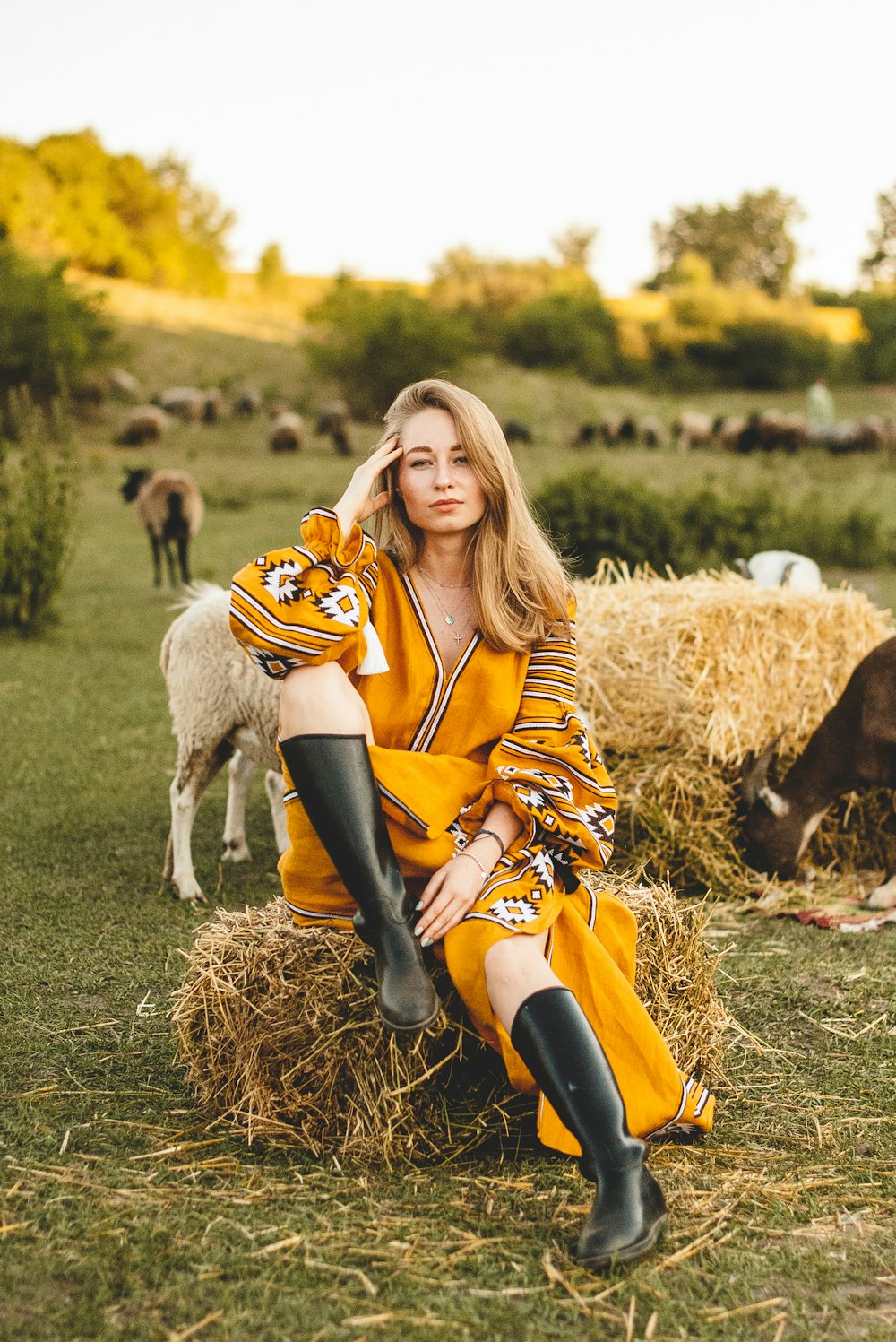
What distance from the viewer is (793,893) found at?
5.34 m

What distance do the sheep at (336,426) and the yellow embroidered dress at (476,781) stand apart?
73.3ft

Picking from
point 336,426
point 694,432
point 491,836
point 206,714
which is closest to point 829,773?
point 206,714

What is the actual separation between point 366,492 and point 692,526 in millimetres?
10655

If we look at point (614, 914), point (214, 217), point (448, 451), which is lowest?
point (614, 914)

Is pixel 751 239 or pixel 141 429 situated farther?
pixel 751 239

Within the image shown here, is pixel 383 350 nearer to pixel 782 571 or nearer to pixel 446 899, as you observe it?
pixel 782 571

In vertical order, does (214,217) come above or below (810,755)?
above

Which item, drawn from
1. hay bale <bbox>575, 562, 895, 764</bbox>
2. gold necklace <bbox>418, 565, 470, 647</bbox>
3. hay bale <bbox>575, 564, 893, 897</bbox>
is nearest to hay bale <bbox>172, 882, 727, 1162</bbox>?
gold necklace <bbox>418, 565, 470, 647</bbox>

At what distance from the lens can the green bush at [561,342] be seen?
42.3 metres

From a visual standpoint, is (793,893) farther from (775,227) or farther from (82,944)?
(775,227)

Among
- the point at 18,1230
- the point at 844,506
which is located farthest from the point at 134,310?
the point at 18,1230

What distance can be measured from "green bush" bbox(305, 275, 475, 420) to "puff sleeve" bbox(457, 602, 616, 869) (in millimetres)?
29551

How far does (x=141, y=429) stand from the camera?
82.1 ft

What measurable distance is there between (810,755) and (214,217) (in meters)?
66.8
